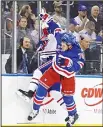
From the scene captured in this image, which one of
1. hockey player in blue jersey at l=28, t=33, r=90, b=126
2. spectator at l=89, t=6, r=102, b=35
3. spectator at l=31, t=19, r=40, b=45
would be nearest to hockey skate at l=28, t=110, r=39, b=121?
hockey player in blue jersey at l=28, t=33, r=90, b=126

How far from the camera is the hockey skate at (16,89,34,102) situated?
21.4ft

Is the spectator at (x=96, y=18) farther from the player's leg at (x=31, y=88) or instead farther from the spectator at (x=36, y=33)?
the player's leg at (x=31, y=88)

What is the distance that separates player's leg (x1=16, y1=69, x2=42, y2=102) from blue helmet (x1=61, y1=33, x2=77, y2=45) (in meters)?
0.51

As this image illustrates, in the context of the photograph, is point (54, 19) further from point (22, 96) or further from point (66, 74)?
point (22, 96)

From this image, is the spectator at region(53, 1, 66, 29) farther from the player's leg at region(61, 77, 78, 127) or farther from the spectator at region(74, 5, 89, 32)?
the player's leg at region(61, 77, 78, 127)

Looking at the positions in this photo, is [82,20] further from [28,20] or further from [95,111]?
[95,111]

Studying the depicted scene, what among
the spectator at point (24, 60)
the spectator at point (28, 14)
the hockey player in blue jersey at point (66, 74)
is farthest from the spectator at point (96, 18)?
the spectator at point (24, 60)

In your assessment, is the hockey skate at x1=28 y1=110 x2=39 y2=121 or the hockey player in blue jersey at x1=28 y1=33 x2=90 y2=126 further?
the hockey skate at x1=28 y1=110 x2=39 y2=121

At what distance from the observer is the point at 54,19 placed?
644cm

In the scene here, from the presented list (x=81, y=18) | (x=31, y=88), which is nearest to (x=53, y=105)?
(x=31, y=88)

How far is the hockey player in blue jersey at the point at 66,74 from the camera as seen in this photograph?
6449 millimetres

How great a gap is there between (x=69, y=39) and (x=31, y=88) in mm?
781

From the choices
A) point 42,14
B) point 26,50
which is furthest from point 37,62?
point 42,14

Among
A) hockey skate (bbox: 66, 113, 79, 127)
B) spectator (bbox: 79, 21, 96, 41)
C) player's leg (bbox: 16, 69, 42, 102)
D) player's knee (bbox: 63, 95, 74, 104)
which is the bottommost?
hockey skate (bbox: 66, 113, 79, 127)
